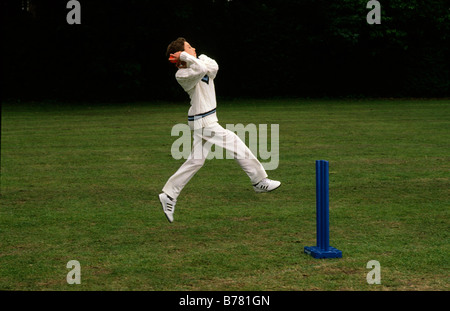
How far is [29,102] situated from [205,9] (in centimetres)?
1079

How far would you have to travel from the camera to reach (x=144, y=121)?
73.5 ft

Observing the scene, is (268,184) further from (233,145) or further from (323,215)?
(323,215)

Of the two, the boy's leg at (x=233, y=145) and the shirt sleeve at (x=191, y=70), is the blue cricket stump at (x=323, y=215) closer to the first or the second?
the boy's leg at (x=233, y=145)

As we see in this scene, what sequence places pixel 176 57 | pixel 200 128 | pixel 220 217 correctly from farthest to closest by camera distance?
pixel 220 217 < pixel 200 128 < pixel 176 57

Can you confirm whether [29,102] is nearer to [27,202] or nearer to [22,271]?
[27,202]

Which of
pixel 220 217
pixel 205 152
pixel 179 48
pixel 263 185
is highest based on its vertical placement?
pixel 179 48

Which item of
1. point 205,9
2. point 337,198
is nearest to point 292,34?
point 205,9

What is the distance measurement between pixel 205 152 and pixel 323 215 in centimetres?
233

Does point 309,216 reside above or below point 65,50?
below

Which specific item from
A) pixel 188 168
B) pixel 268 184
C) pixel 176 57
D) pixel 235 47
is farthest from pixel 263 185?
pixel 235 47

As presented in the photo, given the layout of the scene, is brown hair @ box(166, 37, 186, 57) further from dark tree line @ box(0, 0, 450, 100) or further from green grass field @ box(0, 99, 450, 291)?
dark tree line @ box(0, 0, 450, 100)

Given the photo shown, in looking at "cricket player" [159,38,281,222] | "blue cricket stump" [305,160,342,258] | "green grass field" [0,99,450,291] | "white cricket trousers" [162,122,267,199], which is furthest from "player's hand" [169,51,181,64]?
"blue cricket stump" [305,160,342,258]

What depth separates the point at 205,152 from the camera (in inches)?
324

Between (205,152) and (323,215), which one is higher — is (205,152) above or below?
above
